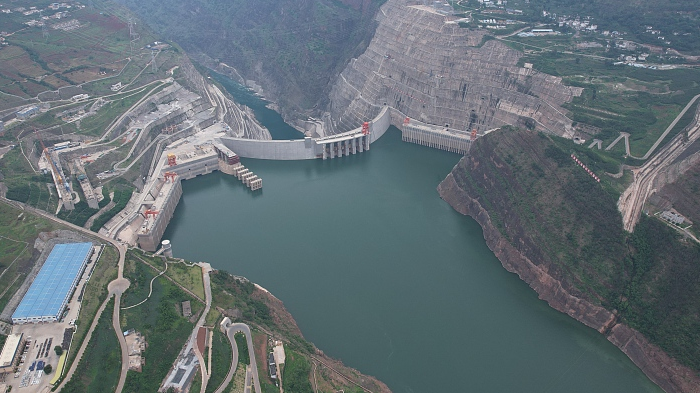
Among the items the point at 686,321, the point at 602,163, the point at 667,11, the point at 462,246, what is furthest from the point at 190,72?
the point at 686,321

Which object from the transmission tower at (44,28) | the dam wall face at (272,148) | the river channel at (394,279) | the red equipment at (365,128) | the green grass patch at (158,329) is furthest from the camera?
the transmission tower at (44,28)

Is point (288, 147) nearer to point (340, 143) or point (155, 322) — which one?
point (340, 143)

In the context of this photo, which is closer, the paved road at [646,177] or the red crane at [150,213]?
the paved road at [646,177]

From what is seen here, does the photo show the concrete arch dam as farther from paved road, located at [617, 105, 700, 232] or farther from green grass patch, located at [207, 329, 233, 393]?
green grass patch, located at [207, 329, 233, 393]

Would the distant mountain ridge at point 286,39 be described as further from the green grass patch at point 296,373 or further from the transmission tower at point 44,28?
the green grass patch at point 296,373

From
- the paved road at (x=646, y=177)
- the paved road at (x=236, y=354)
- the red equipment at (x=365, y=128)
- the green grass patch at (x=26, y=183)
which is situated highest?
the paved road at (x=646, y=177)

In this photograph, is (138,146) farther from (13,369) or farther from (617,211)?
(617,211)

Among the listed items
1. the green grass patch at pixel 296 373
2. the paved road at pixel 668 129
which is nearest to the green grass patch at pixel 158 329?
the green grass patch at pixel 296 373
